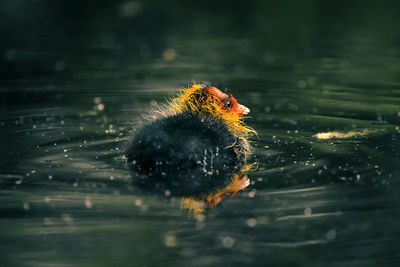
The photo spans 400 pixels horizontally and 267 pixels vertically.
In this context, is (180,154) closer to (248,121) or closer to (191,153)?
(191,153)

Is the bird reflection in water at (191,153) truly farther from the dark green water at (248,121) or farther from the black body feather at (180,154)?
the dark green water at (248,121)

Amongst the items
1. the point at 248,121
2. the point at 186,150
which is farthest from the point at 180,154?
the point at 248,121

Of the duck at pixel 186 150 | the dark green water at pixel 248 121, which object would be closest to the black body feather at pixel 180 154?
the duck at pixel 186 150

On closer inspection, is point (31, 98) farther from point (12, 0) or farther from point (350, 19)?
point (12, 0)

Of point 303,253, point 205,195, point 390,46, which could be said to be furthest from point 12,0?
point 303,253

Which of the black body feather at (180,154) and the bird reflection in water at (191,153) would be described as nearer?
the bird reflection in water at (191,153)

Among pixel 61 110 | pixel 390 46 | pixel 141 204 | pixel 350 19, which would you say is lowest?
pixel 141 204

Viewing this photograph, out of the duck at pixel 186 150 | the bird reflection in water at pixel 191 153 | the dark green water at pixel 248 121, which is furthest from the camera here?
the duck at pixel 186 150
